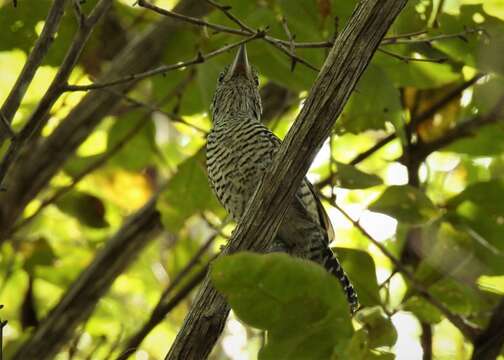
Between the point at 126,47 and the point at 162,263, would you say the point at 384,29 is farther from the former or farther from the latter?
the point at 162,263

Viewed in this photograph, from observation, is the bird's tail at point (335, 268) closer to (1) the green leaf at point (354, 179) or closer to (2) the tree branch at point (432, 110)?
(2) the tree branch at point (432, 110)

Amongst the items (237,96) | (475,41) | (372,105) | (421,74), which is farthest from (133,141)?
(475,41)

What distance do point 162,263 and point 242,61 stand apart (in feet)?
5.16

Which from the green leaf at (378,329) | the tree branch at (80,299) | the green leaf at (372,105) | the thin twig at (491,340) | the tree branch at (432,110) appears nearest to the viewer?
the green leaf at (378,329)

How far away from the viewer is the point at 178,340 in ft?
7.43

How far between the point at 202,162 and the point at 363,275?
1235mm

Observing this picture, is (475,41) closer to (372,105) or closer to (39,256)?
(372,105)

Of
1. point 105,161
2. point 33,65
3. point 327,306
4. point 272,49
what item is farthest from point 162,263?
point 327,306

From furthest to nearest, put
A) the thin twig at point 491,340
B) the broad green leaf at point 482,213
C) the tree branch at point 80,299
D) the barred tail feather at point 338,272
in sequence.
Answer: the tree branch at point 80,299
the barred tail feather at point 338,272
the broad green leaf at point 482,213
the thin twig at point 491,340

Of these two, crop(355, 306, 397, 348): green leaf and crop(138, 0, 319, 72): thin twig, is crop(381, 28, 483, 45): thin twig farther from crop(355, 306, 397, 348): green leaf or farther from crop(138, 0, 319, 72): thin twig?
crop(355, 306, 397, 348): green leaf

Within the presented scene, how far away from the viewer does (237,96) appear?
4.50 metres

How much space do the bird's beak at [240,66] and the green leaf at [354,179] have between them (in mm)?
788

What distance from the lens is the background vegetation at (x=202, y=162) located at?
123 inches

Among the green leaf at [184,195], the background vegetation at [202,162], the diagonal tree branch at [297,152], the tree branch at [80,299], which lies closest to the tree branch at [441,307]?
the background vegetation at [202,162]
